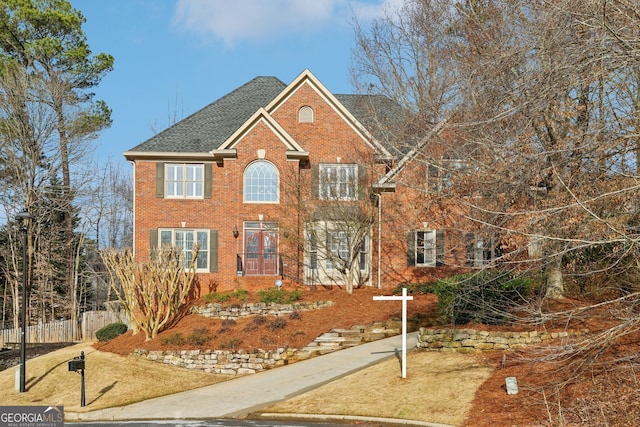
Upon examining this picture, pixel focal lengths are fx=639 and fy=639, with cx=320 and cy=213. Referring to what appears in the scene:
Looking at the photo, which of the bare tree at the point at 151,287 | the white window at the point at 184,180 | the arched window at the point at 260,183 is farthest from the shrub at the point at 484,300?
the white window at the point at 184,180

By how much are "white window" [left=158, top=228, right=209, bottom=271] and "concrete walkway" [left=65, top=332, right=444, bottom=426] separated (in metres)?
8.31

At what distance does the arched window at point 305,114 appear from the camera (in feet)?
91.5

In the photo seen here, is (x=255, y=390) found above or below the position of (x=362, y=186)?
below

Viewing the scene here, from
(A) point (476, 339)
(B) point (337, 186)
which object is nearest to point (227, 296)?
(B) point (337, 186)

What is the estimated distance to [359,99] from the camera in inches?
1230

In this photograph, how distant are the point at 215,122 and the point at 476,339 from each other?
1697 cm

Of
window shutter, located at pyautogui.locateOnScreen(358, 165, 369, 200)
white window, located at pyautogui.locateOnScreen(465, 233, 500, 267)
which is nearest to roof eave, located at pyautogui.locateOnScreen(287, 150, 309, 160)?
window shutter, located at pyautogui.locateOnScreen(358, 165, 369, 200)

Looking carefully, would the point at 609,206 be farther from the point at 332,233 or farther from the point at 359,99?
the point at 359,99

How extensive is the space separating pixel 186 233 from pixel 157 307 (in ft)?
13.8

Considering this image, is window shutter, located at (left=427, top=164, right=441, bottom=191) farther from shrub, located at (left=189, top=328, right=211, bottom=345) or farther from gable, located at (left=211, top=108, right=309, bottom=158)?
shrub, located at (left=189, top=328, right=211, bottom=345)

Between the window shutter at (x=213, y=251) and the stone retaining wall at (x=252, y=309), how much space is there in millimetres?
2859

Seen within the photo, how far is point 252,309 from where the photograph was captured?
934 inches

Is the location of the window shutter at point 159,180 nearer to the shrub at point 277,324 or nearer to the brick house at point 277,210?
the brick house at point 277,210

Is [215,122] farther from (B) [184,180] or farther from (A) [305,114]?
(A) [305,114]
